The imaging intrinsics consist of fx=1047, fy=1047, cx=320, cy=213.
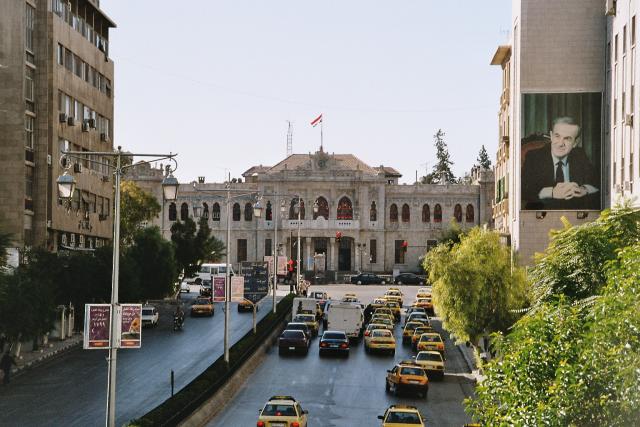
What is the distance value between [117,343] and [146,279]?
148ft

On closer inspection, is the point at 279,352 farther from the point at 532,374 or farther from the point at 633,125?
the point at 532,374

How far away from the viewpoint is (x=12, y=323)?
139 feet

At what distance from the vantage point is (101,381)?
40.9 meters

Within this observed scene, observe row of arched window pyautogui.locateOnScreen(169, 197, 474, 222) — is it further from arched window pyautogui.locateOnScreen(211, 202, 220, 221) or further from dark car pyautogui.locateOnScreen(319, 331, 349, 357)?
dark car pyautogui.locateOnScreen(319, 331, 349, 357)

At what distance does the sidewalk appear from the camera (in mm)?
44194

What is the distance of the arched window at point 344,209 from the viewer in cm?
12269

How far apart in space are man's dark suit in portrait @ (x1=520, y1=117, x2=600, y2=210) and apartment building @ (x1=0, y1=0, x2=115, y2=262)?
2104cm

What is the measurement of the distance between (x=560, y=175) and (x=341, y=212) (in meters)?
74.0

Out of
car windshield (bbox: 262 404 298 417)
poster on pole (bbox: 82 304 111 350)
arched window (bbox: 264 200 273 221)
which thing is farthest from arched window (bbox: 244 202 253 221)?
poster on pole (bbox: 82 304 111 350)

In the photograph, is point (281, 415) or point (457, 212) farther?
point (457, 212)

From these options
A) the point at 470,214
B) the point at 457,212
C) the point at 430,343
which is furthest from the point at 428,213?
the point at 430,343

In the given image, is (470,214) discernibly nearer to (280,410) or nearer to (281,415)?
(280,410)

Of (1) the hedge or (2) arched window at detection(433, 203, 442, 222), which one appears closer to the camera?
(1) the hedge

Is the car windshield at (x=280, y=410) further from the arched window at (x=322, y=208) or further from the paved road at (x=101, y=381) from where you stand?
the arched window at (x=322, y=208)
